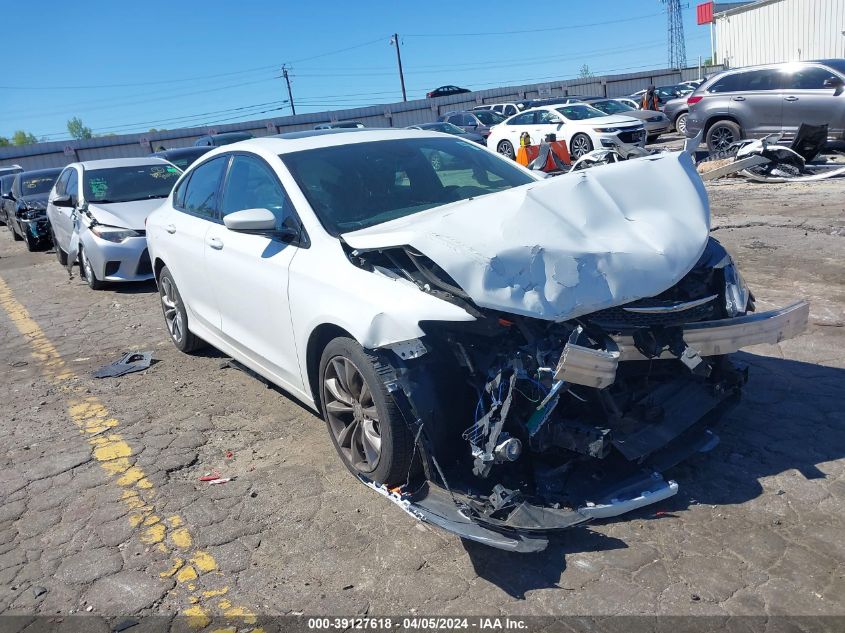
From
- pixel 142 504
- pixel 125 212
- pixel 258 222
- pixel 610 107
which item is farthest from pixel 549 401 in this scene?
pixel 610 107

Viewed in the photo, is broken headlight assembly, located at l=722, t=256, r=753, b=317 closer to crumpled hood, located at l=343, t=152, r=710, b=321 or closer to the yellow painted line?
crumpled hood, located at l=343, t=152, r=710, b=321

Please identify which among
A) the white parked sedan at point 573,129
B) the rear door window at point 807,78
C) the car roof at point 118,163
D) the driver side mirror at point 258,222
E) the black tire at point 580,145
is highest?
the car roof at point 118,163

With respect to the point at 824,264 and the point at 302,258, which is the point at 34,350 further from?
the point at 824,264

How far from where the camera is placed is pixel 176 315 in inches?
242

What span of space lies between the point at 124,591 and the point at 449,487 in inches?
60.0

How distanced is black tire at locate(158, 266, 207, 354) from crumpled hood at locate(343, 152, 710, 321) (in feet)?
9.28

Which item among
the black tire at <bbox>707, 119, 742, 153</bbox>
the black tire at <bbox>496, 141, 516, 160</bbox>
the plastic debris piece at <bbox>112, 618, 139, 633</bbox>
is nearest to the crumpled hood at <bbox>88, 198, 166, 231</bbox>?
the plastic debris piece at <bbox>112, 618, 139, 633</bbox>

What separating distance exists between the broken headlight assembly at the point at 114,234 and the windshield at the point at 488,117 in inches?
746

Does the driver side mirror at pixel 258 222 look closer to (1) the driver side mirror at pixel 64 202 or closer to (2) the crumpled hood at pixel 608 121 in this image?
(1) the driver side mirror at pixel 64 202

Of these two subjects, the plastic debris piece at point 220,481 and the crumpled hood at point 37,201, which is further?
the crumpled hood at point 37,201

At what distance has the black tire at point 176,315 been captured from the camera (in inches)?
233

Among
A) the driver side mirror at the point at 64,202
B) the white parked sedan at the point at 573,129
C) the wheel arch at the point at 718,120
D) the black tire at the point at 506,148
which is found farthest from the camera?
the black tire at the point at 506,148

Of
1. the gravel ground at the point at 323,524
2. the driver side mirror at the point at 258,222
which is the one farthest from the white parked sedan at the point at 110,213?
the driver side mirror at the point at 258,222

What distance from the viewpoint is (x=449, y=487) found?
3105 mm
